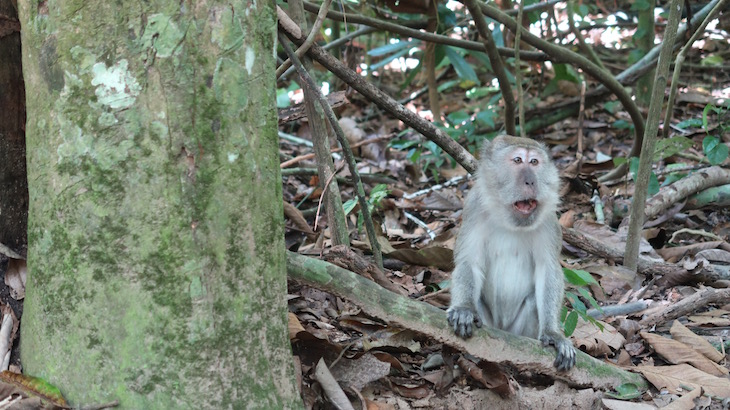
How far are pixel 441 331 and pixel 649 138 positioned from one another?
7.42 ft

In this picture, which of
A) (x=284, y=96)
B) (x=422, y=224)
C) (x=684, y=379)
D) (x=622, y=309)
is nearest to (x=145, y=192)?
(x=684, y=379)

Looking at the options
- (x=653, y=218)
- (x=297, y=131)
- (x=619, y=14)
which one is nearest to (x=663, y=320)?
(x=653, y=218)

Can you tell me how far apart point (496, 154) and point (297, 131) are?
478cm

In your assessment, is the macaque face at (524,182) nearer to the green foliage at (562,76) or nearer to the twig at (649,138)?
the twig at (649,138)

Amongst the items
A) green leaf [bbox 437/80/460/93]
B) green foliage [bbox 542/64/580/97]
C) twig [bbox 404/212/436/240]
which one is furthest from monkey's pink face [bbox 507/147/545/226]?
green leaf [bbox 437/80/460/93]

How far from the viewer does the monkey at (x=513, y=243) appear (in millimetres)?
4066

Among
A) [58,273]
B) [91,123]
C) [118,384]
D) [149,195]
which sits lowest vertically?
[118,384]

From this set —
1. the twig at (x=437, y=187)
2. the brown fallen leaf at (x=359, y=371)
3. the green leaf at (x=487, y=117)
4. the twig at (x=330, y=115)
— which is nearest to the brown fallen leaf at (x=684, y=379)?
the brown fallen leaf at (x=359, y=371)

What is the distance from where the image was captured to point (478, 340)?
3420 mm

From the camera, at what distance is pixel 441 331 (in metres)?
3.30

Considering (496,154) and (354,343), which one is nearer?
(354,343)

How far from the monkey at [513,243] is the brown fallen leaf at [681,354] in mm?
561

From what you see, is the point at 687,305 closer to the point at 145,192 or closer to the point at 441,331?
the point at 441,331

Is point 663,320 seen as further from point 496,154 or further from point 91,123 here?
point 91,123
